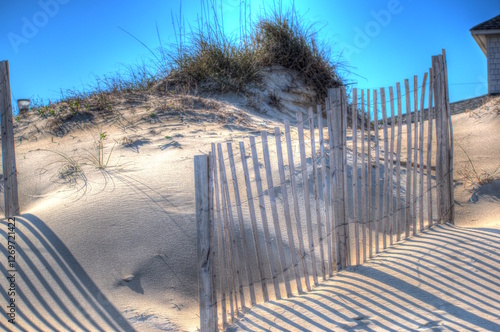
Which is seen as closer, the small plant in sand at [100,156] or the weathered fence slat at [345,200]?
the weathered fence slat at [345,200]

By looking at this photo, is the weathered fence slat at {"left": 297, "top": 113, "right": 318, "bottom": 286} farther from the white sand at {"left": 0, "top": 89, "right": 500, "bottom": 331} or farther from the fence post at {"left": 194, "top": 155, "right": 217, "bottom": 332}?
the fence post at {"left": 194, "top": 155, "right": 217, "bottom": 332}

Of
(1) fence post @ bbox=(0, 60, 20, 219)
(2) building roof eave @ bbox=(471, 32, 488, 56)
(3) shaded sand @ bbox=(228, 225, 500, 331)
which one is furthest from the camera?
(2) building roof eave @ bbox=(471, 32, 488, 56)

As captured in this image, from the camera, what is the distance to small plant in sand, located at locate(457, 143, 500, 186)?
7.27 metres

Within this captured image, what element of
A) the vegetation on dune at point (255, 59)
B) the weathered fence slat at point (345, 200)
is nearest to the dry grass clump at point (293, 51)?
the vegetation on dune at point (255, 59)

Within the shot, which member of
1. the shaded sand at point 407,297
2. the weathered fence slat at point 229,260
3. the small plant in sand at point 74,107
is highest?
the small plant in sand at point 74,107

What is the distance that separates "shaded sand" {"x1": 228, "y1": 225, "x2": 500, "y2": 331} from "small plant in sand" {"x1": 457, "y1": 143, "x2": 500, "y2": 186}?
226 centimetres

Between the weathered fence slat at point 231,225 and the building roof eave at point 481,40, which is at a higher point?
the building roof eave at point 481,40

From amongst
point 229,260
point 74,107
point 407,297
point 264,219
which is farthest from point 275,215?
point 74,107

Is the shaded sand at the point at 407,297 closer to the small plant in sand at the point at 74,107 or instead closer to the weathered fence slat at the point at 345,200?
the weathered fence slat at the point at 345,200

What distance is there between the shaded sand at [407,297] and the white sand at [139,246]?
0.05 ft

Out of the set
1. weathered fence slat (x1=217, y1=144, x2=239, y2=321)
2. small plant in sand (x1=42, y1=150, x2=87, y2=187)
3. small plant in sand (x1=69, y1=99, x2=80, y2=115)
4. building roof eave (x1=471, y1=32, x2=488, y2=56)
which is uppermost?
building roof eave (x1=471, y1=32, x2=488, y2=56)

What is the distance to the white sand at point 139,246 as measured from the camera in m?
4.47

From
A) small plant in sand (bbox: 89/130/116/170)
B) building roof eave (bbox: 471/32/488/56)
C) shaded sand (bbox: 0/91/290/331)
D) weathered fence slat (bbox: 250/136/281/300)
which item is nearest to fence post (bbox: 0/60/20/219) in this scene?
shaded sand (bbox: 0/91/290/331)

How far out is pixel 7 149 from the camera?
6598 mm
